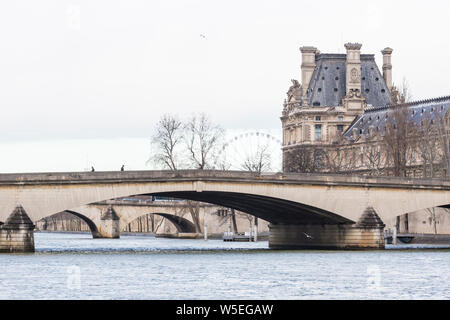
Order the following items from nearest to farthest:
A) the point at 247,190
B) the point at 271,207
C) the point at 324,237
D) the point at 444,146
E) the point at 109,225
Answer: the point at 247,190 < the point at 324,237 < the point at 271,207 < the point at 444,146 < the point at 109,225

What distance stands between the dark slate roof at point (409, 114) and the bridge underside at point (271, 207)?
3124 centimetres

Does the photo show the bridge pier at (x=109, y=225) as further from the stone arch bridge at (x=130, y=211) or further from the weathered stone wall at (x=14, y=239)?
the weathered stone wall at (x=14, y=239)

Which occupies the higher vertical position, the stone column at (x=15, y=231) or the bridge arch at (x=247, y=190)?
the bridge arch at (x=247, y=190)

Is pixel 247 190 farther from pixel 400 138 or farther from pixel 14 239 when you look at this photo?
pixel 400 138

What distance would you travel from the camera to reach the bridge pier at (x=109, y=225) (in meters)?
156

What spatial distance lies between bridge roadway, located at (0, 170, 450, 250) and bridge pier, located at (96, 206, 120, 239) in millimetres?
52401

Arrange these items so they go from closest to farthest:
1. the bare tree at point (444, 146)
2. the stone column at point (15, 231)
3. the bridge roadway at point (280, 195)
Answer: the stone column at point (15, 231) → the bridge roadway at point (280, 195) → the bare tree at point (444, 146)

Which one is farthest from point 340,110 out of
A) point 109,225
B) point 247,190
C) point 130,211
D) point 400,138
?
point 247,190

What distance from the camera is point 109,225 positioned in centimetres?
15688

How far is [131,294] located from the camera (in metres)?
57.5

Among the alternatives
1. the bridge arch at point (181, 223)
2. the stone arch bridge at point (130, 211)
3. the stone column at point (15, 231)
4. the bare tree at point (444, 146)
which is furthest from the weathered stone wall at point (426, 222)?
the stone column at point (15, 231)

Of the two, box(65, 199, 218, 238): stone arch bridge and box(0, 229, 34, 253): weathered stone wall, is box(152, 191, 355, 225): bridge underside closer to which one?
box(0, 229, 34, 253): weathered stone wall

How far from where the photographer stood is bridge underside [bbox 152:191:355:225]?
93438mm

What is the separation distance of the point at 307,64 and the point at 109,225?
5076cm
